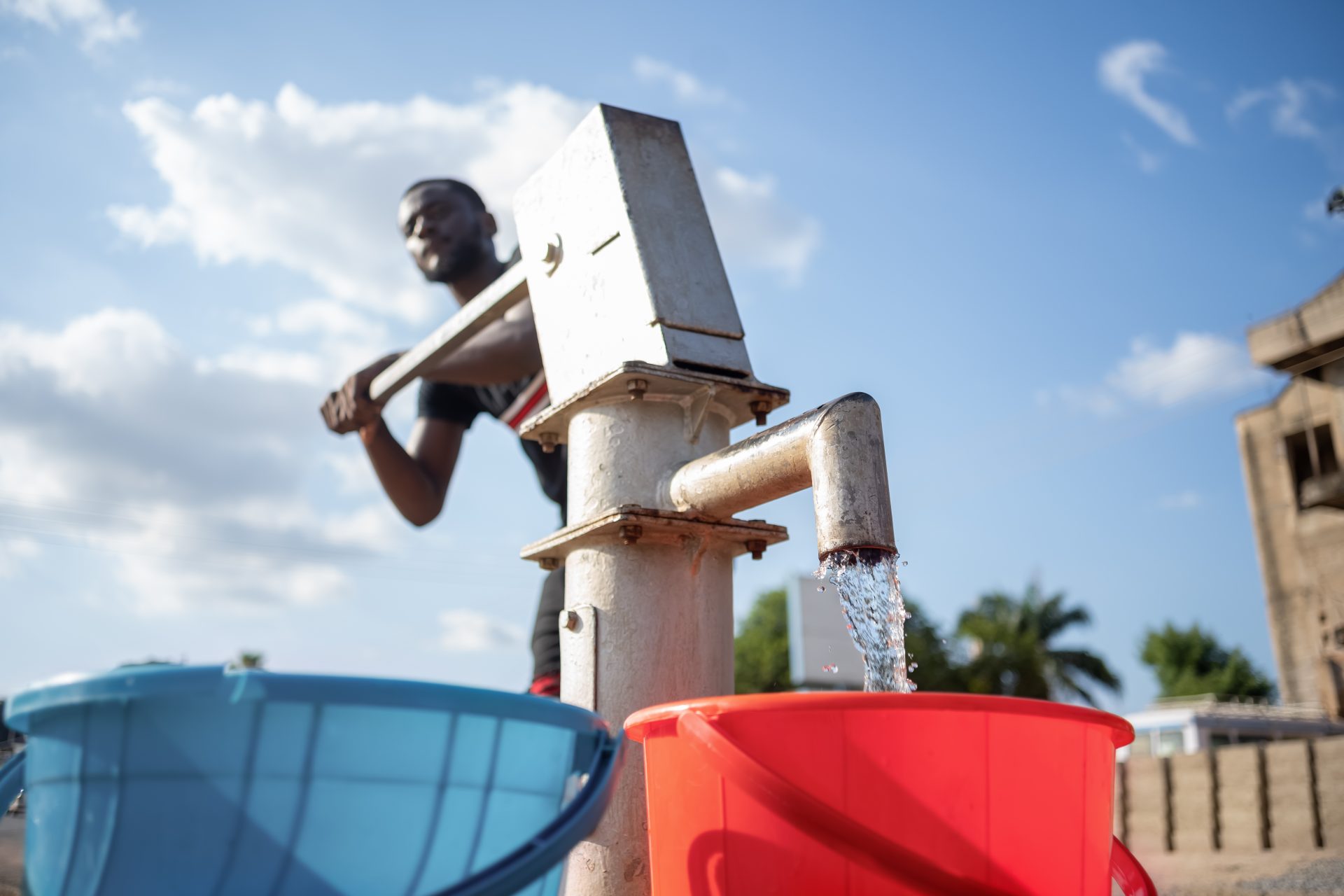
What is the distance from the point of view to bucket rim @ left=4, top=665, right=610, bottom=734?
0.94 m

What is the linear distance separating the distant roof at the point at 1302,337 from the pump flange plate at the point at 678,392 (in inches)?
884

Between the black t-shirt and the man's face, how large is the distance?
1.14 feet

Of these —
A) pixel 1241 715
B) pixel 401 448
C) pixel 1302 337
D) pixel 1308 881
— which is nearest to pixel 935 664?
pixel 1241 715

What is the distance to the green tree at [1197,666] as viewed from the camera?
131 ft

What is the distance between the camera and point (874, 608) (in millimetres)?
1371

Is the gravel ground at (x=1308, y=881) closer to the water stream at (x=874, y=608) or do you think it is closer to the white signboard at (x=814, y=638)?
the water stream at (x=874, y=608)

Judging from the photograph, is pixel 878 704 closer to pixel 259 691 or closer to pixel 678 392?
pixel 259 691

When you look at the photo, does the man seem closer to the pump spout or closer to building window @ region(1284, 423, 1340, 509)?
the pump spout

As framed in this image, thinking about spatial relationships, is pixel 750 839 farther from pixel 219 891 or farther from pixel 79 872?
pixel 79 872

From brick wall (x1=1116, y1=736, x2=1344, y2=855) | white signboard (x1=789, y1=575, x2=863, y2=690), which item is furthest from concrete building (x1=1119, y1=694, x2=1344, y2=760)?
brick wall (x1=1116, y1=736, x2=1344, y2=855)

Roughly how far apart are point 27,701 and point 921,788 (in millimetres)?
878

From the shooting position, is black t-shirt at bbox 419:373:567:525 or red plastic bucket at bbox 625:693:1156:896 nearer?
red plastic bucket at bbox 625:693:1156:896

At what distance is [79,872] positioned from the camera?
3.21 feet

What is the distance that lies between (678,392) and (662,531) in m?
0.24
